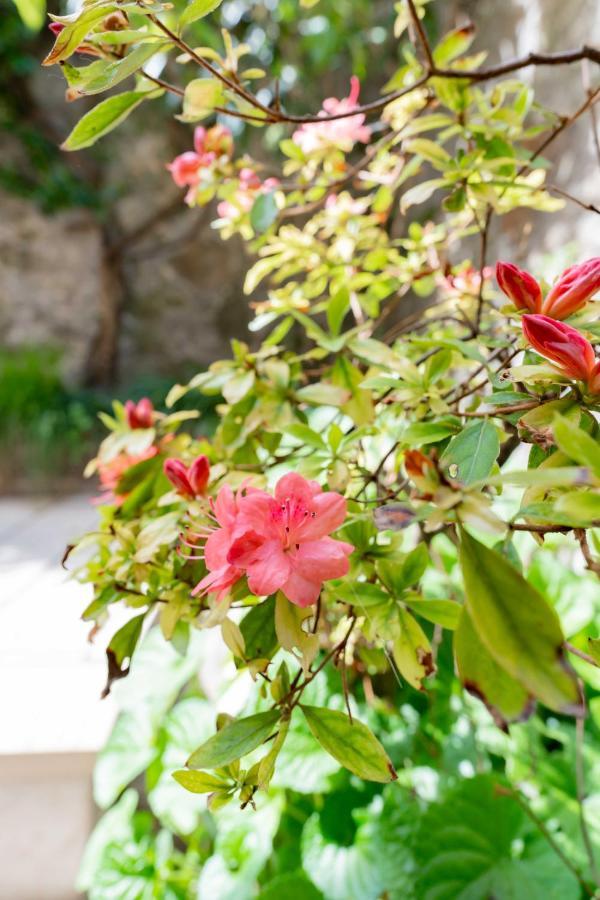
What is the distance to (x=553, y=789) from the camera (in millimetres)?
789

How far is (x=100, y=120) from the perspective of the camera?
1.26 feet

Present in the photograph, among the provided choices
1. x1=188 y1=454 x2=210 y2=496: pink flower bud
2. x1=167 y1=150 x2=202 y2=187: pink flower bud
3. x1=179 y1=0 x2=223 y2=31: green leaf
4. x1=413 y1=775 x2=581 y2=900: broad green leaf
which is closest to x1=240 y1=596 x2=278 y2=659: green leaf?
x1=188 y1=454 x2=210 y2=496: pink flower bud

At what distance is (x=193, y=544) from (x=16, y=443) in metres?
3.28

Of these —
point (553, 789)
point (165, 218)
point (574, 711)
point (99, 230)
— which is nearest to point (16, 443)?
point (99, 230)

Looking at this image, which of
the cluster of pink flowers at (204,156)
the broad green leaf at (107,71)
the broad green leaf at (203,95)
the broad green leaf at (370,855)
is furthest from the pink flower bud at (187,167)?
the broad green leaf at (370,855)

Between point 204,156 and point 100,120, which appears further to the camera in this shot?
point 204,156

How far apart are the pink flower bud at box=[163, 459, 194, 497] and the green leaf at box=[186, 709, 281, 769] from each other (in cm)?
17

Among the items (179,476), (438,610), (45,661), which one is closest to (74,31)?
(179,476)

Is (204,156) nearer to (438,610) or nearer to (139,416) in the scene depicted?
(139,416)

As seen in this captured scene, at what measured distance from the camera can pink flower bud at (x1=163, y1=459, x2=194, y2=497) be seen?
413 mm

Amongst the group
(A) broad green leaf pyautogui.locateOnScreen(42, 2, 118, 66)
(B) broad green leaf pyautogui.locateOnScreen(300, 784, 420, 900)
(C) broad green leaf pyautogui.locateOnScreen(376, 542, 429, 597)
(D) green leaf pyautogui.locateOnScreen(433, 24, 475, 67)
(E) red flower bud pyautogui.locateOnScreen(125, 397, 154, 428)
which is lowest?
(B) broad green leaf pyautogui.locateOnScreen(300, 784, 420, 900)

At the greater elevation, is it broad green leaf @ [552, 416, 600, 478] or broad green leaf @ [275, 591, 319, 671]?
broad green leaf @ [552, 416, 600, 478]

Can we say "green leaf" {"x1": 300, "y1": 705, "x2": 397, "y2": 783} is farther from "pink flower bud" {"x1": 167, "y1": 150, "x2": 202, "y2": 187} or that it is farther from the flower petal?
"pink flower bud" {"x1": 167, "y1": 150, "x2": 202, "y2": 187}

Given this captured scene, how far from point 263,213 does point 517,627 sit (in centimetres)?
47
